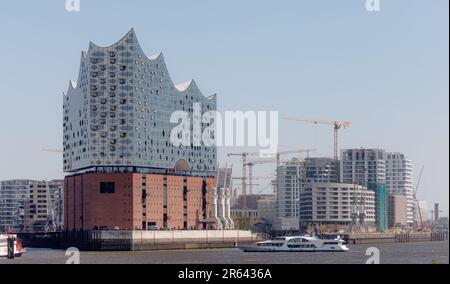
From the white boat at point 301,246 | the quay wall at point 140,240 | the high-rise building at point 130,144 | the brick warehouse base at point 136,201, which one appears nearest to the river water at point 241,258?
the white boat at point 301,246

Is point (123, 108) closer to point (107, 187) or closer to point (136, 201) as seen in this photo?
point (107, 187)

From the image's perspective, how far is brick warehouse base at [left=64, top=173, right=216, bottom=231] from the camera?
456 feet

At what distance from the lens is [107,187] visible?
457 ft

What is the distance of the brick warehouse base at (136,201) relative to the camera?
139000mm

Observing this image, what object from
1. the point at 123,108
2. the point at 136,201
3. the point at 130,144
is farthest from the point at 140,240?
the point at 123,108

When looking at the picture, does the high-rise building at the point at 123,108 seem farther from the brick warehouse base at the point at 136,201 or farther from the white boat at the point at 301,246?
the white boat at the point at 301,246

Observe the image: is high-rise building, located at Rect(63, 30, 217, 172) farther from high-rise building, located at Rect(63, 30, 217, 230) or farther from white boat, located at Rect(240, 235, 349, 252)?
white boat, located at Rect(240, 235, 349, 252)

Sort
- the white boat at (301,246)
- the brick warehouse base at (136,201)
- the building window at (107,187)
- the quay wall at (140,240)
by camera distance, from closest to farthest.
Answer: the white boat at (301,246)
the quay wall at (140,240)
the building window at (107,187)
the brick warehouse base at (136,201)

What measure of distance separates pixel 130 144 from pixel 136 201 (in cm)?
803

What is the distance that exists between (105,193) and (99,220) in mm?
3780

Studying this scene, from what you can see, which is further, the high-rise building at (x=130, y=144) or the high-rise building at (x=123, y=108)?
the high-rise building at (x=130, y=144)
